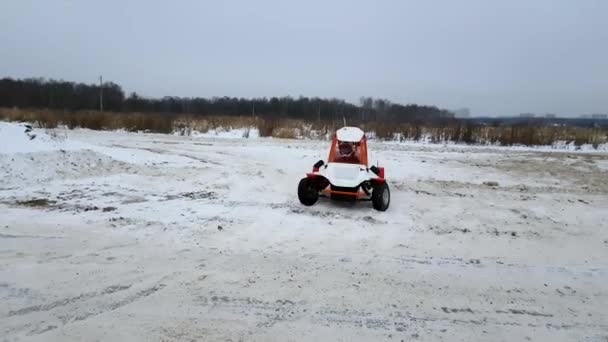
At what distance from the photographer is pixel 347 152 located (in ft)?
29.7

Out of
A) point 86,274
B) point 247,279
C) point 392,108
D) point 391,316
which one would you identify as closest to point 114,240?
point 86,274

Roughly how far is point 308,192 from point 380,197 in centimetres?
139

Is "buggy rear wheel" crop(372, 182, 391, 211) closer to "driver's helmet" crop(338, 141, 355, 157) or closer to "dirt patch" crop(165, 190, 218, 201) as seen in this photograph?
"driver's helmet" crop(338, 141, 355, 157)

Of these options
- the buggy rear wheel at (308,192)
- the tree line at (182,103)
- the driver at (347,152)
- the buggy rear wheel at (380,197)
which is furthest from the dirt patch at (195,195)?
the tree line at (182,103)

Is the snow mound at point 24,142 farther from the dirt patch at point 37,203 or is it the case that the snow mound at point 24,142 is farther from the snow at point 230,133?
the snow at point 230,133

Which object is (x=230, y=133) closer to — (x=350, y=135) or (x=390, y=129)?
(x=390, y=129)

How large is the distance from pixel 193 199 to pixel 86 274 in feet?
12.0

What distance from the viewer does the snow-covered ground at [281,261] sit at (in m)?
3.63

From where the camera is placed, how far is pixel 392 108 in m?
70.4

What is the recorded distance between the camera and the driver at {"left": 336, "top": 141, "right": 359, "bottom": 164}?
28.3 feet

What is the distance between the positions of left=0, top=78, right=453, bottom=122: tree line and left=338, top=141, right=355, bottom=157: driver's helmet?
5343cm

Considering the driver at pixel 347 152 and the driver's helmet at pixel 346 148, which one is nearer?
the driver at pixel 347 152

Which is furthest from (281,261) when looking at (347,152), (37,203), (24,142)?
(24,142)

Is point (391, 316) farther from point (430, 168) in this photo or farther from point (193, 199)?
point (430, 168)
